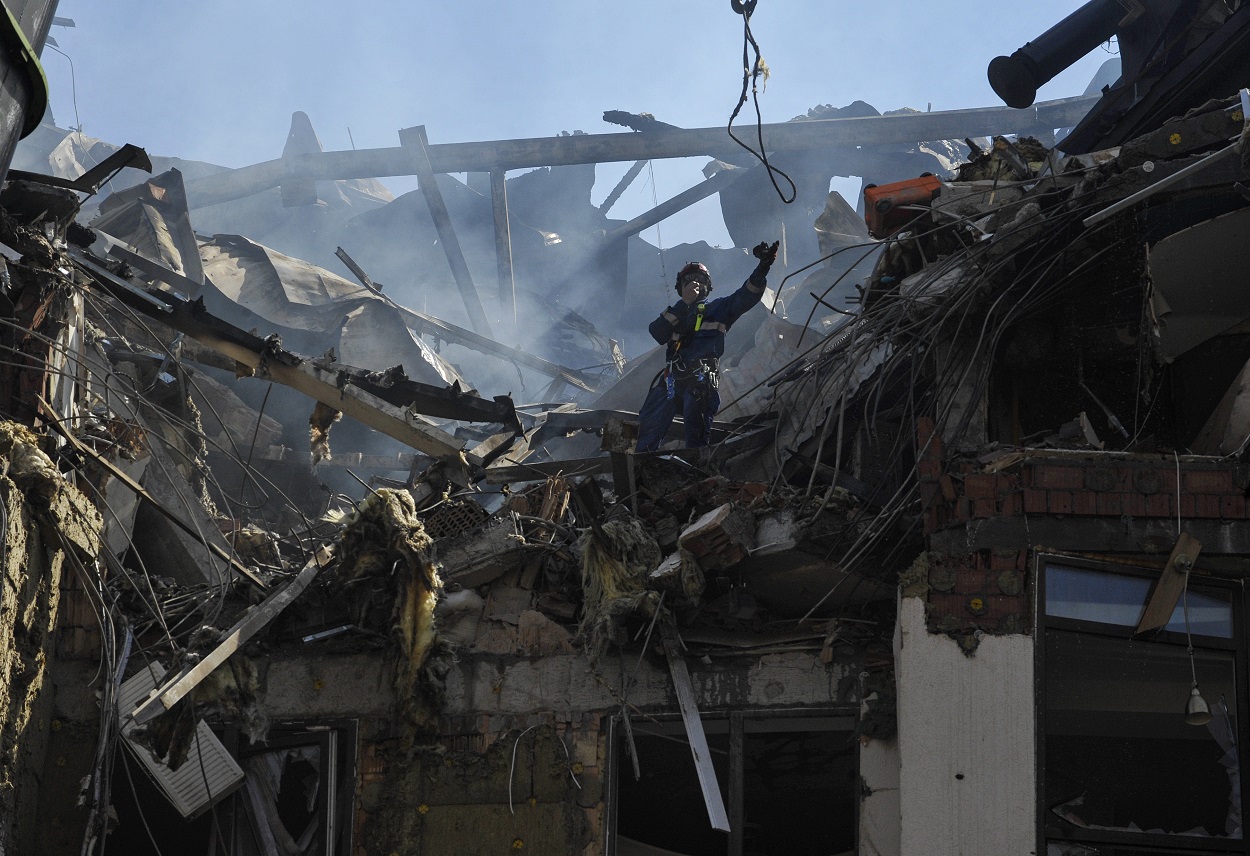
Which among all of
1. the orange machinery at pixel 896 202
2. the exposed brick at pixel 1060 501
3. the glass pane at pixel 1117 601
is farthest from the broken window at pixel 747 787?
the orange machinery at pixel 896 202

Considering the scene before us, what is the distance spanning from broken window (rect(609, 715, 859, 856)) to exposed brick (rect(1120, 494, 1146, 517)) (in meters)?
1.93

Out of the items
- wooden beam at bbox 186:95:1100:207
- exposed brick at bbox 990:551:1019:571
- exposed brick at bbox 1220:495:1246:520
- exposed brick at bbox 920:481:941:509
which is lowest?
exposed brick at bbox 990:551:1019:571

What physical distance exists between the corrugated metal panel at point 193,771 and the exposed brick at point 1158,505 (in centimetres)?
520

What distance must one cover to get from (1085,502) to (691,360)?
421cm

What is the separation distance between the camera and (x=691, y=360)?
385 inches

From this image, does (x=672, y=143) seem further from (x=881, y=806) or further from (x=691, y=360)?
(x=881, y=806)

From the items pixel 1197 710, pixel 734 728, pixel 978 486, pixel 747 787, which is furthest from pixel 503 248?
pixel 1197 710

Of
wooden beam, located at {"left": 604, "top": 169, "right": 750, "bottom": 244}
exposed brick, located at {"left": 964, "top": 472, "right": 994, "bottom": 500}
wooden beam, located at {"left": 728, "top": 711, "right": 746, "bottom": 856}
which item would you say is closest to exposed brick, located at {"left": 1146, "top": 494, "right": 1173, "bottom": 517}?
exposed brick, located at {"left": 964, "top": 472, "right": 994, "bottom": 500}

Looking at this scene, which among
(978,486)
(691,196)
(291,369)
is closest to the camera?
(978,486)

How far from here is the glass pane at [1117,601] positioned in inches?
235

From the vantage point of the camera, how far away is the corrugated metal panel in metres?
7.13

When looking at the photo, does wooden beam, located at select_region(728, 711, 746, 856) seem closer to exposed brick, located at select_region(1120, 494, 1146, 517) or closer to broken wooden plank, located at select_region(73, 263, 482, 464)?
exposed brick, located at select_region(1120, 494, 1146, 517)

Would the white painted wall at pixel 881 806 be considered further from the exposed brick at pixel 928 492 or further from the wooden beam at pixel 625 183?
the wooden beam at pixel 625 183

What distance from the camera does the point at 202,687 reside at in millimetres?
6781
